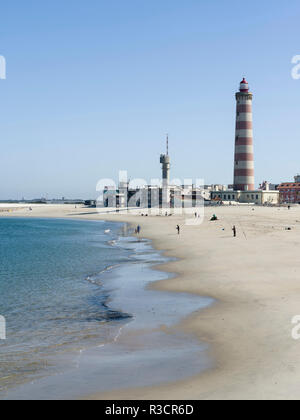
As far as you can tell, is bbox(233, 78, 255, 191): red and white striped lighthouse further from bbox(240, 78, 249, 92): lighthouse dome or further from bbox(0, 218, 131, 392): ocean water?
bbox(0, 218, 131, 392): ocean water

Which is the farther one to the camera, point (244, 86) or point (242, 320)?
point (244, 86)

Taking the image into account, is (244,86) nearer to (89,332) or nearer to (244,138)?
(244,138)

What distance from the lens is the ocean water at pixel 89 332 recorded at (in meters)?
10.0

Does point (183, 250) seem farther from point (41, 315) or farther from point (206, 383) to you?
point (206, 383)

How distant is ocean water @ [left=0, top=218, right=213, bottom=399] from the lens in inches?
394

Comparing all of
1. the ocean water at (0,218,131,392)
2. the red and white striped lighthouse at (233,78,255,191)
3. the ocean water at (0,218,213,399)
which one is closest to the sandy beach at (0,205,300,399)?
the ocean water at (0,218,213,399)

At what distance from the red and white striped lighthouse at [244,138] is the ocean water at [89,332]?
215ft

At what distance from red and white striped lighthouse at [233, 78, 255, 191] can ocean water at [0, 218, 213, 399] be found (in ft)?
215

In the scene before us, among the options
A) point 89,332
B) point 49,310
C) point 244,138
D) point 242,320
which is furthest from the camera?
point 244,138

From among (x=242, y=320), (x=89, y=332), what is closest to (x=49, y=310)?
(x=89, y=332)

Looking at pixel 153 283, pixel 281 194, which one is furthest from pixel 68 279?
pixel 281 194

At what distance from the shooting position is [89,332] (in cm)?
1393

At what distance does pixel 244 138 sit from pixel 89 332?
80403 mm
